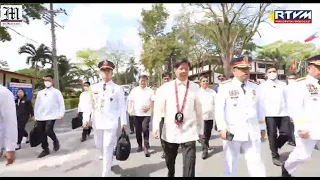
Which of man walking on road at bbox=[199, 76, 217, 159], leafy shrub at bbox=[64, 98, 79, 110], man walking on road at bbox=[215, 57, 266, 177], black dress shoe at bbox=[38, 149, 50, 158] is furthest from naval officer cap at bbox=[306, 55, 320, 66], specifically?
leafy shrub at bbox=[64, 98, 79, 110]

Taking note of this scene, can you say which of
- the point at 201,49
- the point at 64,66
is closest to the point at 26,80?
the point at 64,66

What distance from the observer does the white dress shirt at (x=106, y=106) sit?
5.06m

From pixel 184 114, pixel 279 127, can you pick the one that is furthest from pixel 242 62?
pixel 279 127

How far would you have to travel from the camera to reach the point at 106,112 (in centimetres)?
509

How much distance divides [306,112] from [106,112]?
2931mm

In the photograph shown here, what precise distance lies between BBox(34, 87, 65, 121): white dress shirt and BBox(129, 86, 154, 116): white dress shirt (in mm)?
1659

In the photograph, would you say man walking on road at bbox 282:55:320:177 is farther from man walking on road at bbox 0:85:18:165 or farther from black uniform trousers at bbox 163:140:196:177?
man walking on road at bbox 0:85:18:165

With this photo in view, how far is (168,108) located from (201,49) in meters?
30.5

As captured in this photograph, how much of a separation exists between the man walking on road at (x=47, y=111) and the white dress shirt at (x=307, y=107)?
16.5 feet

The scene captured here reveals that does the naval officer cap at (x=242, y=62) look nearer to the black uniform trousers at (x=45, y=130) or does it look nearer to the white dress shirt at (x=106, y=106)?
the white dress shirt at (x=106, y=106)

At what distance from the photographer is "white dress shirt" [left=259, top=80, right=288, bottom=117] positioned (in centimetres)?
597

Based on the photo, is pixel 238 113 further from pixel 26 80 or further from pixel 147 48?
pixel 147 48

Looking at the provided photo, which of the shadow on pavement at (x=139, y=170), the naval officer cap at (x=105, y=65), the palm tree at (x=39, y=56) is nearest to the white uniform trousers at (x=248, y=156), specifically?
the shadow on pavement at (x=139, y=170)

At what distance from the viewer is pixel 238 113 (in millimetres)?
4199
